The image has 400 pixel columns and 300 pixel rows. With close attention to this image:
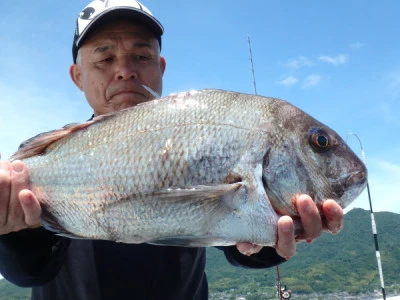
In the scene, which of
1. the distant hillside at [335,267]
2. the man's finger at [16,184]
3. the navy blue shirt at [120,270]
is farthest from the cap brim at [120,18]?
the distant hillside at [335,267]

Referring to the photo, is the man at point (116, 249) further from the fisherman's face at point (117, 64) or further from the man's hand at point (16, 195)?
the man's hand at point (16, 195)

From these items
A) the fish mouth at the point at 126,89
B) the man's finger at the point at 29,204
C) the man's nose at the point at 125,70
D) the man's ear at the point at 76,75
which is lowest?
the man's finger at the point at 29,204

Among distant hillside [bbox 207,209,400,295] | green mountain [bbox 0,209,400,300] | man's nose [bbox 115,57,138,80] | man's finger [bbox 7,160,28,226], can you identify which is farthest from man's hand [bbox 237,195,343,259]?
green mountain [bbox 0,209,400,300]

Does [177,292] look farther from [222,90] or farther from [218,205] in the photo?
[222,90]

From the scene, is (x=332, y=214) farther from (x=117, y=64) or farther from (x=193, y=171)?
(x=117, y=64)

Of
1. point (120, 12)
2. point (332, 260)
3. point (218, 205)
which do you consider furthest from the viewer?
point (332, 260)


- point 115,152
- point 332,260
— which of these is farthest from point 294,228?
point 332,260

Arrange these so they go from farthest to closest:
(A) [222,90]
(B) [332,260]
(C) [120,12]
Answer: (B) [332,260]
(C) [120,12]
(A) [222,90]
